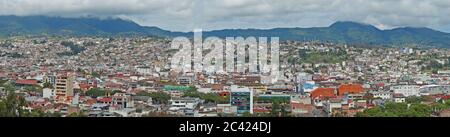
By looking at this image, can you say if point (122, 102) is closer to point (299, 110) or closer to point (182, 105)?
point (182, 105)

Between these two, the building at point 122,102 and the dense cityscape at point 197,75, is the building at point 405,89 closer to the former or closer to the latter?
the dense cityscape at point 197,75

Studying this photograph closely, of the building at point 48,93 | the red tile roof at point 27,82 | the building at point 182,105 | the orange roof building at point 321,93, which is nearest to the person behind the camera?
the building at point 182,105

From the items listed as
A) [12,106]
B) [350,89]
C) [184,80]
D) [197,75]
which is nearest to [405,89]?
[350,89]

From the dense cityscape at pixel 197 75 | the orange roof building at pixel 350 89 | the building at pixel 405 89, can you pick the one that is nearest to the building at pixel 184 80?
the dense cityscape at pixel 197 75

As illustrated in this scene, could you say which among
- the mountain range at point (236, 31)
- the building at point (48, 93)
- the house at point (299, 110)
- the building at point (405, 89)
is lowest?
the building at point (405, 89)
